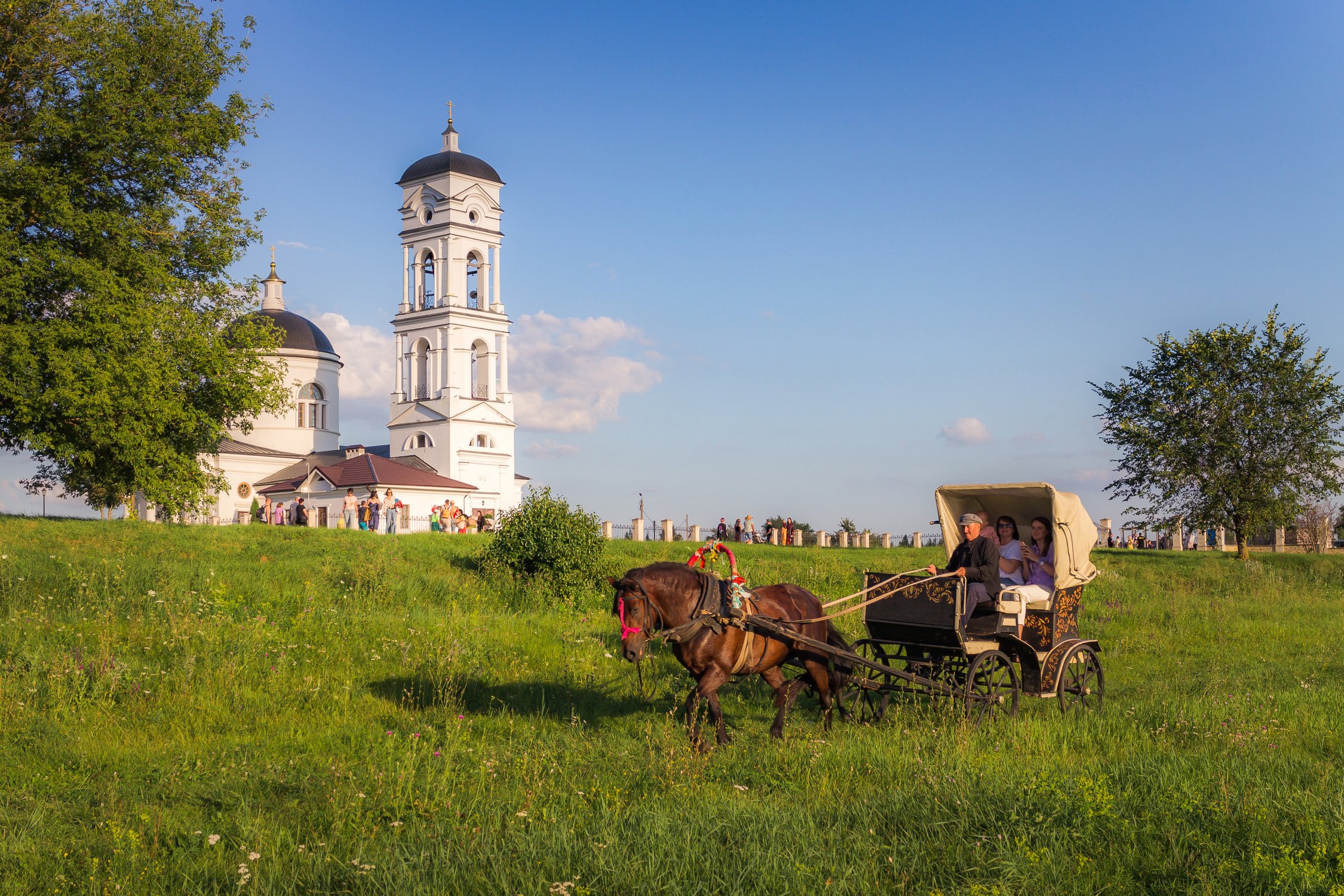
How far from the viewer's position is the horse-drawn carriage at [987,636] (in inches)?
390

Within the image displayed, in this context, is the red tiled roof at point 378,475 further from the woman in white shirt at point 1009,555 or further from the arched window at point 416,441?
the woman in white shirt at point 1009,555

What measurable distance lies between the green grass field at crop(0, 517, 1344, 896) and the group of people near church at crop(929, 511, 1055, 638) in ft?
3.99

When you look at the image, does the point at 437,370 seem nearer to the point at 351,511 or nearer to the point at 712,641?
the point at 351,511

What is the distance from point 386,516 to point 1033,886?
50.2 metres

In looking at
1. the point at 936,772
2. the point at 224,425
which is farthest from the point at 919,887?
the point at 224,425

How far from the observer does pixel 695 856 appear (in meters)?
5.71

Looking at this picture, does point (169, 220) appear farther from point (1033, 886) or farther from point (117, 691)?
point (1033, 886)

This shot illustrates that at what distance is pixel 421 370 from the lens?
73.4 meters

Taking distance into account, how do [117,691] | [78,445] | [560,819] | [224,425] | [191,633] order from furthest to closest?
[224,425] < [78,445] < [191,633] < [117,691] < [560,819]

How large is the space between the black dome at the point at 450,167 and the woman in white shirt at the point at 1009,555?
66.1m

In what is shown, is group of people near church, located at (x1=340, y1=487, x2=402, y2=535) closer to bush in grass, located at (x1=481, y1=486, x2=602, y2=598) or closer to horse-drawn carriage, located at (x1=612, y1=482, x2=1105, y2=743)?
bush in grass, located at (x1=481, y1=486, x2=602, y2=598)

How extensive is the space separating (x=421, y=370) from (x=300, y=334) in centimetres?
891

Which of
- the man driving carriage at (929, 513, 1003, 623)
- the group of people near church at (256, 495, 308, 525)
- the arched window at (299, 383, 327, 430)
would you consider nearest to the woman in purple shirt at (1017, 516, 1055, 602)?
the man driving carriage at (929, 513, 1003, 623)

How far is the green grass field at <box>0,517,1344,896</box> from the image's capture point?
5699 millimetres
